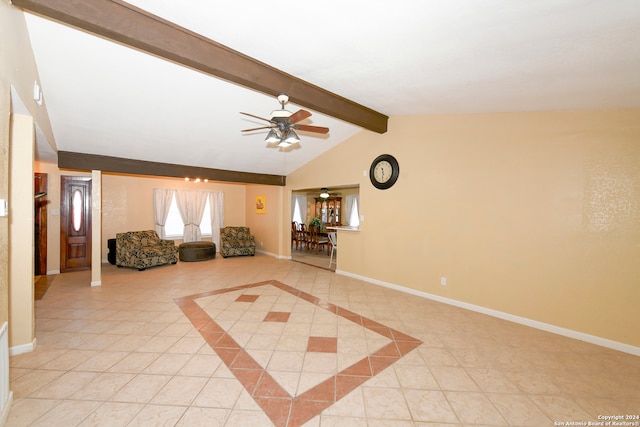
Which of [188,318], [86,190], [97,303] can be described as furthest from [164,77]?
[86,190]

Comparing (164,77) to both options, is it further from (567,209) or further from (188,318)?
(567,209)

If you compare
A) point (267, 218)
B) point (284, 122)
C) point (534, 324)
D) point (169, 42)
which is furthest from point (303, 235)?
point (169, 42)

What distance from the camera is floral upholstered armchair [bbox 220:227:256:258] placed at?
733 centimetres

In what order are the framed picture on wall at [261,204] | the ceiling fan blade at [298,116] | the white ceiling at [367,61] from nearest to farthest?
the white ceiling at [367,61] < the ceiling fan blade at [298,116] < the framed picture on wall at [261,204]

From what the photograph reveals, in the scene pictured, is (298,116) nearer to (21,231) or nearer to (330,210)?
(21,231)

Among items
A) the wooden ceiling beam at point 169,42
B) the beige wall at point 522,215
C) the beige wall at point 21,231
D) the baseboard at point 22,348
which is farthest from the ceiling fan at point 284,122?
the baseboard at point 22,348

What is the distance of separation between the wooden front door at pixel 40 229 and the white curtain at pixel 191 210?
272cm

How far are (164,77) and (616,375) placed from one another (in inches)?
211

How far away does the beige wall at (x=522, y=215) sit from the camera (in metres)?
2.66

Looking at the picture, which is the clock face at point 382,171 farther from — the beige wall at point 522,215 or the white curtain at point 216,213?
the white curtain at point 216,213

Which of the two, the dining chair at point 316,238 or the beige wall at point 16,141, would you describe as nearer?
the beige wall at point 16,141

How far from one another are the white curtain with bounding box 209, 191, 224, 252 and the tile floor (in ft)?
14.5

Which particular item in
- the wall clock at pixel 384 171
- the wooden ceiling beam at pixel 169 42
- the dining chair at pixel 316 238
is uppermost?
the wooden ceiling beam at pixel 169 42

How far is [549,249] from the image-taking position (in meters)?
3.04
